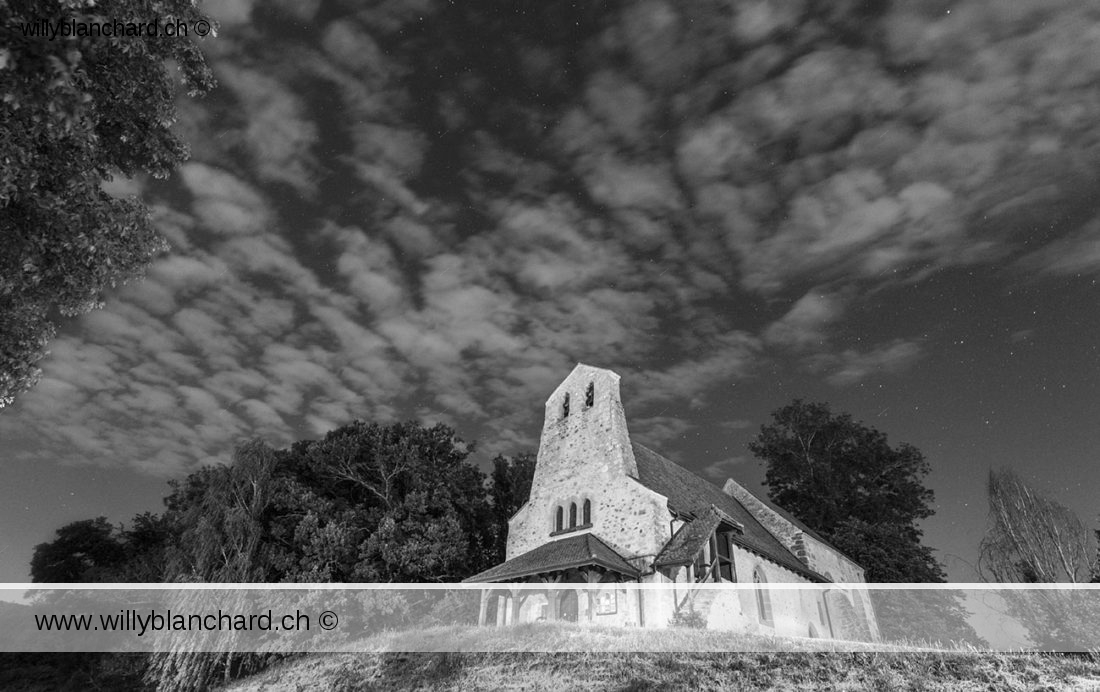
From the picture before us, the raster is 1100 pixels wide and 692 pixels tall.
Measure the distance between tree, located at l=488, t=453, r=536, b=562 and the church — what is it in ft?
28.9

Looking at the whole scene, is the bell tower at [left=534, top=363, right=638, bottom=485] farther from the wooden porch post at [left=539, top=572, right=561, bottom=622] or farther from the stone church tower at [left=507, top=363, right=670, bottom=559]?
the wooden porch post at [left=539, top=572, right=561, bottom=622]

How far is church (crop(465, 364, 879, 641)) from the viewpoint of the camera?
1861 centimetres

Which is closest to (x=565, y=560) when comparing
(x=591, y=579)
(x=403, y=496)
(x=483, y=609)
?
(x=591, y=579)

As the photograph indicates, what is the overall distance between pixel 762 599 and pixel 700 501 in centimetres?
494

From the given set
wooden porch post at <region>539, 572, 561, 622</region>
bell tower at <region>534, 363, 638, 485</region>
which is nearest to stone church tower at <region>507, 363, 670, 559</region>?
bell tower at <region>534, 363, 638, 485</region>

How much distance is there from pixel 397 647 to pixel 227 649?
743 centimetres

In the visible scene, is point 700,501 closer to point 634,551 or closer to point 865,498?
point 634,551

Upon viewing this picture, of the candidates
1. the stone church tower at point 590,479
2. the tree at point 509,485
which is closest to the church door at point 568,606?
the stone church tower at point 590,479

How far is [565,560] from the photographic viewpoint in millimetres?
18500

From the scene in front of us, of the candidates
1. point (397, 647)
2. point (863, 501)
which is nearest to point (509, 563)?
point (397, 647)

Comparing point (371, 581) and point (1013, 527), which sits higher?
point (1013, 527)

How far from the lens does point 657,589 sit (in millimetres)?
18625

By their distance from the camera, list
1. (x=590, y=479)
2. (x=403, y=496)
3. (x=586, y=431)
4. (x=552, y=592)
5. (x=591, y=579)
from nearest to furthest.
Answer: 1. (x=591, y=579)
2. (x=552, y=592)
3. (x=590, y=479)
4. (x=586, y=431)
5. (x=403, y=496)

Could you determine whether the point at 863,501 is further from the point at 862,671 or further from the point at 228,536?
the point at 228,536
